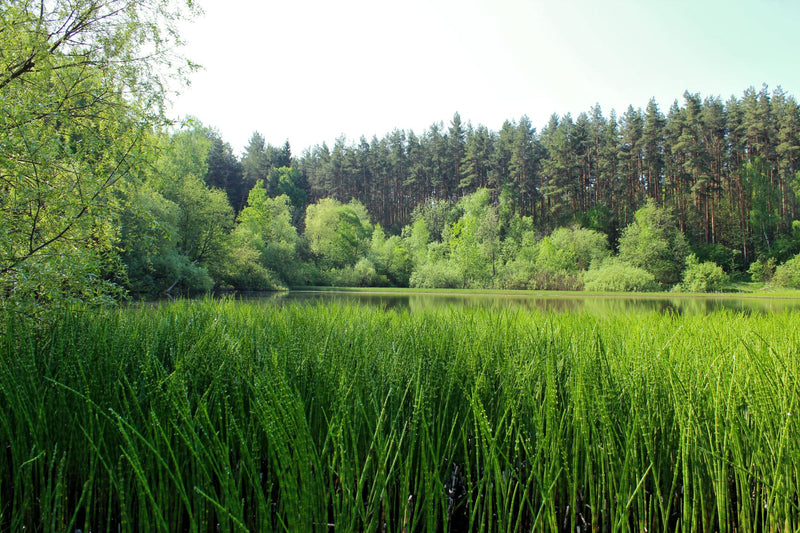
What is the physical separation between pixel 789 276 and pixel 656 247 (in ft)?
27.0

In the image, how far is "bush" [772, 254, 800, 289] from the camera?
28609mm

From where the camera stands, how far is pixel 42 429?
2127 millimetres

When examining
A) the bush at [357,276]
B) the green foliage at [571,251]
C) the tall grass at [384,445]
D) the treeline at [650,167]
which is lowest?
the tall grass at [384,445]

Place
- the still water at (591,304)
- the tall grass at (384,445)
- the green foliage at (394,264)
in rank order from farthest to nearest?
the green foliage at (394,264), the still water at (591,304), the tall grass at (384,445)

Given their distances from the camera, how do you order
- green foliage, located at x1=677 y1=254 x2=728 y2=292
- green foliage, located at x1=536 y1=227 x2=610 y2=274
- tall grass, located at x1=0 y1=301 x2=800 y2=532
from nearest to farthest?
tall grass, located at x1=0 y1=301 x2=800 y2=532 → green foliage, located at x1=677 y1=254 x2=728 y2=292 → green foliage, located at x1=536 y1=227 x2=610 y2=274

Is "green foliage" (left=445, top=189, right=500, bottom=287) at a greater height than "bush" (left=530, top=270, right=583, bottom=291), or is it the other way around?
"green foliage" (left=445, top=189, right=500, bottom=287)

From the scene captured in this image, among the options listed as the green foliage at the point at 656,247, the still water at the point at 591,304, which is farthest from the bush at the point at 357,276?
the green foliage at the point at 656,247

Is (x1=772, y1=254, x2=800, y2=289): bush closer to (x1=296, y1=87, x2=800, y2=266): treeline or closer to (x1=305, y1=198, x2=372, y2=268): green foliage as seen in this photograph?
(x1=296, y1=87, x2=800, y2=266): treeline

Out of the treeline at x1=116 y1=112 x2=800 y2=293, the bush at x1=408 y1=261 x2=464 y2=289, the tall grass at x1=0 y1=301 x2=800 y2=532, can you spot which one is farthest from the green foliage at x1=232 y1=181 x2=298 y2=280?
the tall grass at x1=0 y1=301 x2=800 y2=532

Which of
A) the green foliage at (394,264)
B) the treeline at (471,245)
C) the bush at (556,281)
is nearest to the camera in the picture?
the treeline at (471,245)

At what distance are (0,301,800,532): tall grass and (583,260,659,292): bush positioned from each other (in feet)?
85.5

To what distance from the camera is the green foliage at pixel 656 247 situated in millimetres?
30042

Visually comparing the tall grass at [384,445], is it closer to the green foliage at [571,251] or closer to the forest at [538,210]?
the forest at [538,210]

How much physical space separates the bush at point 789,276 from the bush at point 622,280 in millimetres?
8531
